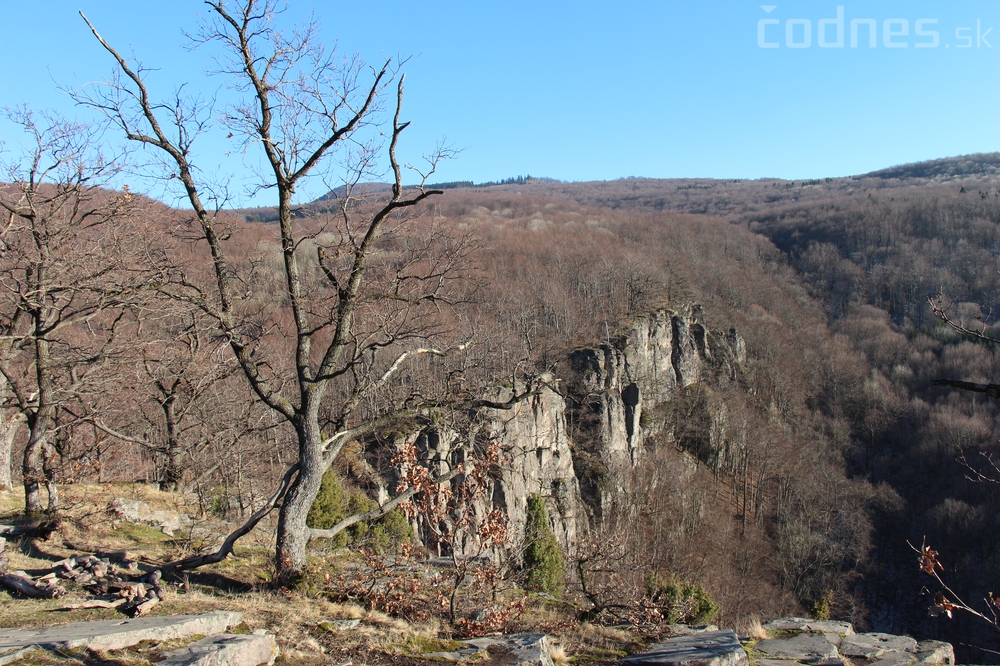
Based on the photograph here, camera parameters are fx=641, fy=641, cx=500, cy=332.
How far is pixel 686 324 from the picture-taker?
2849 inches

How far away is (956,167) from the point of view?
180750 millimetres

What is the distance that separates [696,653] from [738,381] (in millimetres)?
75321

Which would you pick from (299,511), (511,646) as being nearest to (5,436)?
(299,511)

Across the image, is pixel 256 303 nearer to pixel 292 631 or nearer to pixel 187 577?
pixel 187 577

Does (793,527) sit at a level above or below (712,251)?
below

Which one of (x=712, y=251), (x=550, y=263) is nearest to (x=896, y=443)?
(x=550, y=263)

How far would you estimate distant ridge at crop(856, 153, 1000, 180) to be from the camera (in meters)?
173

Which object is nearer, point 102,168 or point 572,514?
point 102,168

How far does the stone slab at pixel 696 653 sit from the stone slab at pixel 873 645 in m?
1.96

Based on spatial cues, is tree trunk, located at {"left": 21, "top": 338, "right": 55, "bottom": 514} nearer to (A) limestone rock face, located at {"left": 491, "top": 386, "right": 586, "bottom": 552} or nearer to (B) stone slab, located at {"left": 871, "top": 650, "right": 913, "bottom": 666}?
(B) stone slab, located at {"left": 871, "top": 650, "right": 913, "bottom": 666}

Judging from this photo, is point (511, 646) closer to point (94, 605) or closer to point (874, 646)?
point (94, 605)

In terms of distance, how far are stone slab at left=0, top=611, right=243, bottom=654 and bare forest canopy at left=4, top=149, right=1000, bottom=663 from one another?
11.2ft

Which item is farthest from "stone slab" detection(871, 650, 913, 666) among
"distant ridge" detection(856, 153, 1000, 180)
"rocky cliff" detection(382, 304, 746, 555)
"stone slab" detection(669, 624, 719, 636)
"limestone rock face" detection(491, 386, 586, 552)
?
"distant ridge" detection(856, 153, 1000, 180)

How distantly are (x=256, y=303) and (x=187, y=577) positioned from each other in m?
3.60
